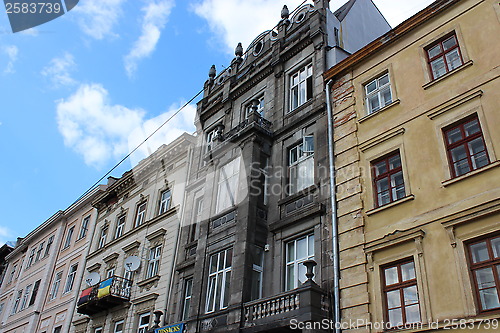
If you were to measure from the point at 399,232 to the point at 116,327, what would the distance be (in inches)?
604

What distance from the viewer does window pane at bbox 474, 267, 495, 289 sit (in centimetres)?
980

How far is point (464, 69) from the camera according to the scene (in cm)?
1255

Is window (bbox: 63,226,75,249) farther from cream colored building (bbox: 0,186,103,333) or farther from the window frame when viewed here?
the window frame

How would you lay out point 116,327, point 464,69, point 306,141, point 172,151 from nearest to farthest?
1. point 464,69
2. point 306,141
3. point 116,327
4. point 172,151

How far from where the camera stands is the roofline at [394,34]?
13.9 meters

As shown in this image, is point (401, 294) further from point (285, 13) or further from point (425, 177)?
point (285, 13)

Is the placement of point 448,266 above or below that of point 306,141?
below

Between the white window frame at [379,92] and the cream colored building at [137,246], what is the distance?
10289 mm

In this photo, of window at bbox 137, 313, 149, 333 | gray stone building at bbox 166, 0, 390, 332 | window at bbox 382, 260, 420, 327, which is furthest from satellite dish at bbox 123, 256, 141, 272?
window at bbox 382, 260, 420, 327

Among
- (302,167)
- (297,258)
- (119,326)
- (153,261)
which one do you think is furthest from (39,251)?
(297,258)

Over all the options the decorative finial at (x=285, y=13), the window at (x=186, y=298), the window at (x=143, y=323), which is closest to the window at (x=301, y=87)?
the decorative finial at (x=285, y=13)

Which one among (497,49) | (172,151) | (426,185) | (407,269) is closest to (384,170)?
(426,185)

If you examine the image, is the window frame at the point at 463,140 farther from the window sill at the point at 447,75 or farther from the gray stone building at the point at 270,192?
the gray stone building at the point at 270,192

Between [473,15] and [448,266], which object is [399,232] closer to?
[448,266]
